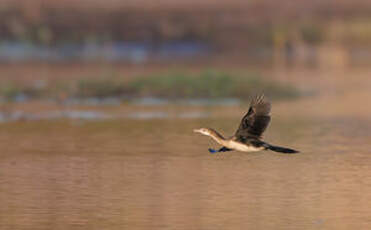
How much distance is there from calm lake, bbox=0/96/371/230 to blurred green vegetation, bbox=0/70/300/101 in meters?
3.92

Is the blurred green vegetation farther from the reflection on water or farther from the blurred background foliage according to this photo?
the blurred background foliage

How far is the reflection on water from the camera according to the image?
884cm

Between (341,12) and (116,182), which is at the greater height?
(341,12)

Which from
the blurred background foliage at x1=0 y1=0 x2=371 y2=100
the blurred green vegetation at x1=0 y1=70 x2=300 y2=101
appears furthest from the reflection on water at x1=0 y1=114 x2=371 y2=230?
the blurred background foliage at x1=0 y1=0 x2=371 y2=100

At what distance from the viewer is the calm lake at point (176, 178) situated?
348 inches

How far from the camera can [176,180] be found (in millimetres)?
10766

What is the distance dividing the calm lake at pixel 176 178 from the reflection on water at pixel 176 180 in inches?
0.4

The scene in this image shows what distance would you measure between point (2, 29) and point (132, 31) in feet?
13.8

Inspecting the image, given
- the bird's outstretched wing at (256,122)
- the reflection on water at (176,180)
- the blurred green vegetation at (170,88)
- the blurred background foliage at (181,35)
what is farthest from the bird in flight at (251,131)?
the blurred background foliage at (181,35)

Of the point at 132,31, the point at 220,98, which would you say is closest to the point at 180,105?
the point at 220,98

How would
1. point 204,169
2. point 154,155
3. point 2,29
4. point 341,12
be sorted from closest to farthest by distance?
point 204,169 < point 154,155 < point 2,29 < point 341,12

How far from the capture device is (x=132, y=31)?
1307 inches

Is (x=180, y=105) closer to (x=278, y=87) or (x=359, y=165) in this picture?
(x=278, y=87)

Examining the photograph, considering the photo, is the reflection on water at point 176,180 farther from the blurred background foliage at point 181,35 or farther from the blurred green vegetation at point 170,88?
the blurred background foliage at point 181,35
